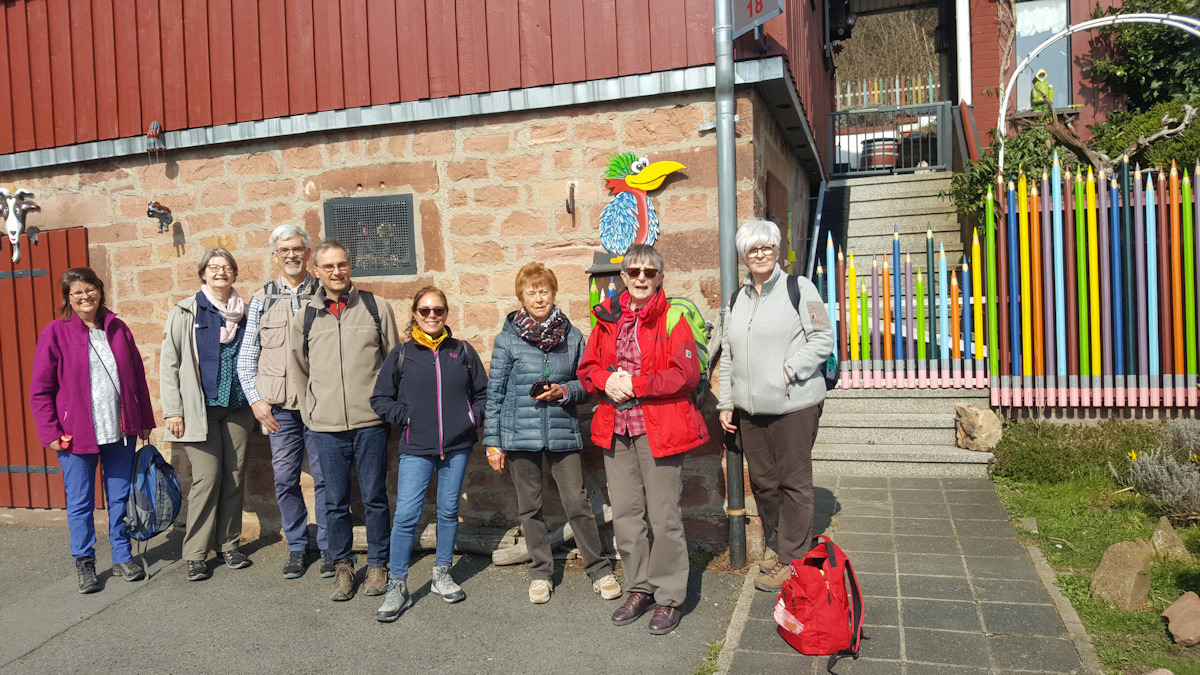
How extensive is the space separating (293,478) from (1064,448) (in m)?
5.31

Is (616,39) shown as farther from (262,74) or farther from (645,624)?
(645,624)

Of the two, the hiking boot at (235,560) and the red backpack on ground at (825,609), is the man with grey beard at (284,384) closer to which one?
the hiking boot at (235,560)

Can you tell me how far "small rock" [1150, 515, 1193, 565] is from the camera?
14.4ft

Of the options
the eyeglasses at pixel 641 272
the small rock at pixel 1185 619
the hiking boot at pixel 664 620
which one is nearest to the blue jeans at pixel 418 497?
the hiking boot at pixel 664 620

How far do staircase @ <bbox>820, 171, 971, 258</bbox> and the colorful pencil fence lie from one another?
3653mm

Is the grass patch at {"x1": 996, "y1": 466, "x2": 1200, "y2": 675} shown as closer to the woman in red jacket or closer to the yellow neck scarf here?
the woman in red jacket

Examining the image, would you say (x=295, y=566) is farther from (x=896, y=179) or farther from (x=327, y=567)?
(x=896, y=179)

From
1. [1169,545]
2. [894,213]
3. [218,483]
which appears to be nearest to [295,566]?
[218,483]

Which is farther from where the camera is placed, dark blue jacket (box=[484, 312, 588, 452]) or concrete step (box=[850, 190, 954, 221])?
concrete step (box=[850, 190, 954, 221])

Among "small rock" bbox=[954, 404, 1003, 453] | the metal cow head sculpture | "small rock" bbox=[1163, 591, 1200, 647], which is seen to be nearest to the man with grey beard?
the metal cow head sculpture

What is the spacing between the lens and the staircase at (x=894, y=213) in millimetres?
10711

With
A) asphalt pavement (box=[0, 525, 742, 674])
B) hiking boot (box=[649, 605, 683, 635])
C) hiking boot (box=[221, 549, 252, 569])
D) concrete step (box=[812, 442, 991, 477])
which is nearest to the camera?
asphalt pavement (box=[0, 525, 742, 674])

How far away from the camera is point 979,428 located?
6.42 m

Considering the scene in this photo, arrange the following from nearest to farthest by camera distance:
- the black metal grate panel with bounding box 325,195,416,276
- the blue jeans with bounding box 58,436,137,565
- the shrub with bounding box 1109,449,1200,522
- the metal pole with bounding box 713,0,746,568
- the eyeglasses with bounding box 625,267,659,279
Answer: the eyeglasses with bounding box 625,267,659,279
the metal pole with bounding box 713,0,746,568
the shrub with bounding box 1109,449,1200,522
the blue jeans with bounding box 58,436,137,565
the black metal grate panel with bounding box 325,195,416,276
